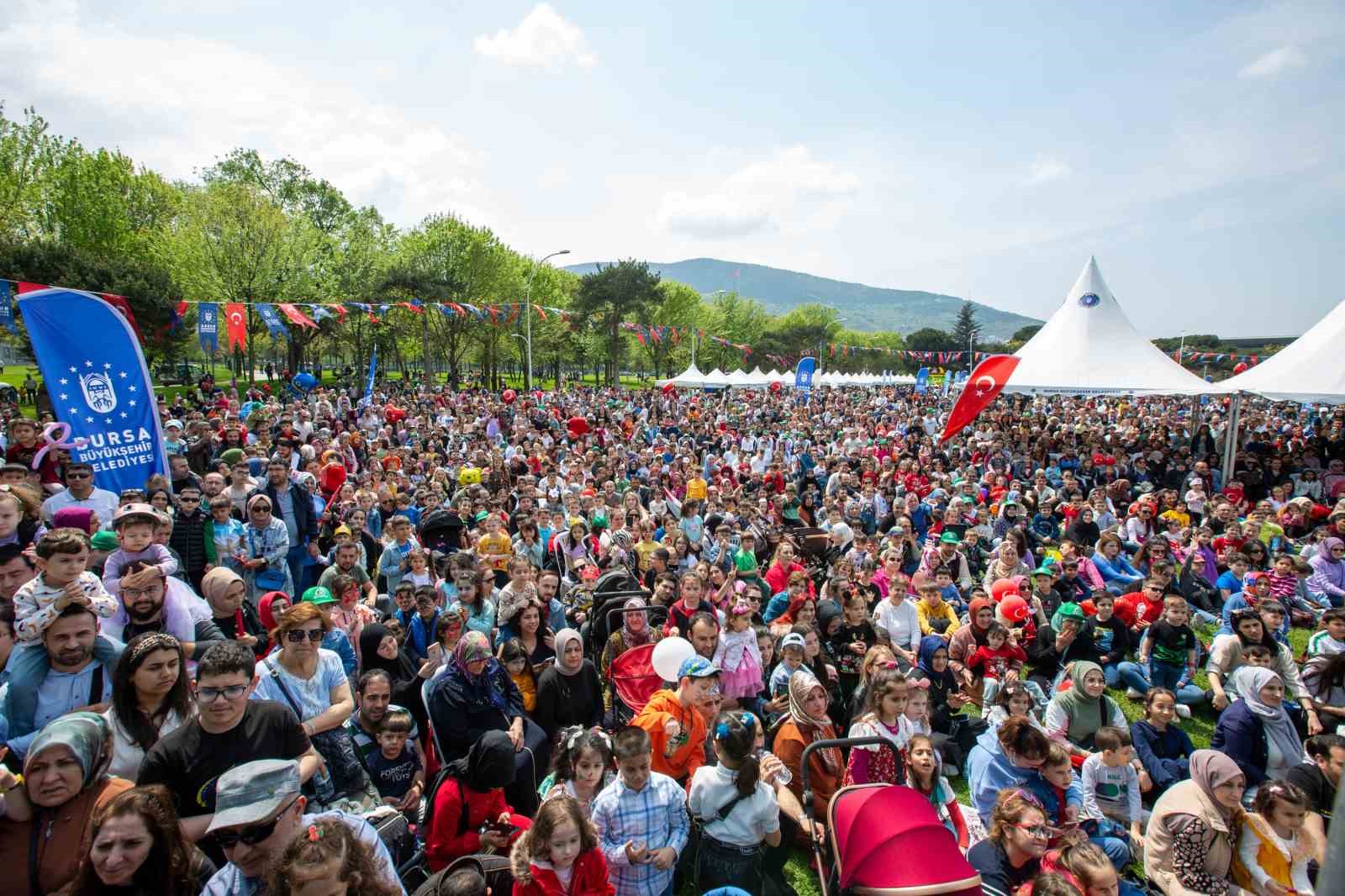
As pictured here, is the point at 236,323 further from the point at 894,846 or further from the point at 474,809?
the point at 894,846

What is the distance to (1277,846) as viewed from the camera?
3.49 m

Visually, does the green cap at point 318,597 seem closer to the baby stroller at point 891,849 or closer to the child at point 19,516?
the child at point 19,516

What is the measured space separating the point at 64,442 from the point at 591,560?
515 cm

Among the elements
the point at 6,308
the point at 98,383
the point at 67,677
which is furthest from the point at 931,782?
the point at 6,308

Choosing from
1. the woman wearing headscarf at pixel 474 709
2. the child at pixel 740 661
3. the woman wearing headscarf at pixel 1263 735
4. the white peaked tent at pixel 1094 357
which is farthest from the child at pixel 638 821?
the white peaked tent at pixel 1094 357

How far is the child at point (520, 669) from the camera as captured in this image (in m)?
4.47

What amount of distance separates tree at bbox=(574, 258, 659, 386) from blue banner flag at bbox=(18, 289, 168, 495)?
39105 mm

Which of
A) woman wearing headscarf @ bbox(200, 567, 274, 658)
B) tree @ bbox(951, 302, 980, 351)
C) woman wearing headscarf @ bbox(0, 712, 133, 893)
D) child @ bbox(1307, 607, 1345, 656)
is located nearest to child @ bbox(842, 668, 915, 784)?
woman wearing headscarf @ bbox(0, 712, 133, 893)

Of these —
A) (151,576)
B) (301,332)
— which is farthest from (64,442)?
(301,332)

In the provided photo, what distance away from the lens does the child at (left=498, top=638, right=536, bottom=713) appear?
4469mm

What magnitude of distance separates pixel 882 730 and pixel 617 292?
43.5 m

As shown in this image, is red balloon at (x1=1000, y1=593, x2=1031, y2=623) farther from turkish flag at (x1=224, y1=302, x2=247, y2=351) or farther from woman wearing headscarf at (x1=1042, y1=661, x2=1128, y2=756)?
turkish flag at (x1=224, y1=302, x2=247, y2=351)

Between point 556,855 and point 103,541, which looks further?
point 103,541

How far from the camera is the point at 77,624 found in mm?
3119
